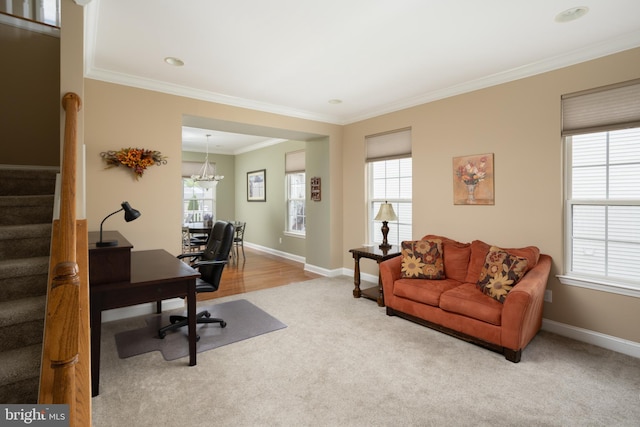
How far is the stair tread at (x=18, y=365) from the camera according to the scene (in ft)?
4.78

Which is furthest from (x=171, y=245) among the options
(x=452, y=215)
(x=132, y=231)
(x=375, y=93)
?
(x=452, y=215)

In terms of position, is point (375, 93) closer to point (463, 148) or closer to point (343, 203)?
point (463, 148)

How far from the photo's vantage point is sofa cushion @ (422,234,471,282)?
3.62 metres

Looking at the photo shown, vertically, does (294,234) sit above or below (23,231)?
below

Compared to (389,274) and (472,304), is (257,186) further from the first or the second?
(472,304)

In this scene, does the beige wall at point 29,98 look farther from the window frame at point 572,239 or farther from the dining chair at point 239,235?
the window frame at point 572,239

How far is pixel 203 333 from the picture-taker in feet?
10.7

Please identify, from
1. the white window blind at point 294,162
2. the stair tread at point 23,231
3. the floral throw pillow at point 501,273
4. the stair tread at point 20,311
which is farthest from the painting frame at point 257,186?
the stair tread at point 20,311

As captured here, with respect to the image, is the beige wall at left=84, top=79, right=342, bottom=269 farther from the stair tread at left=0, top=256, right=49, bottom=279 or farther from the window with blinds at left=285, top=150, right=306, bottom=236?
the window with blinds at left=285, top=150, right=306, bottom=236

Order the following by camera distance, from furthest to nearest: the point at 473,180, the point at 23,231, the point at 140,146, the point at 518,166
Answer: the point at 473,180 → the point at 140,146 → the point at 518,166 → the point at 23,231

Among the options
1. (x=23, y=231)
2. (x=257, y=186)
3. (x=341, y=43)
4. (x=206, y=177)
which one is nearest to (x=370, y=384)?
(x=23, y=231)

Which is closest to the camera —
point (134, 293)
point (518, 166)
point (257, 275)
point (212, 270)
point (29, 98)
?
point (134, 293)

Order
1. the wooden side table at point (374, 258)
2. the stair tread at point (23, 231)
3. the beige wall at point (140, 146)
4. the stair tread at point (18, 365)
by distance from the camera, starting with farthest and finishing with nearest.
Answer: the wooden side table at point (374, 258), the beige wall at point (140, 146), the stair tread at point (23, 231), the stair tread at point (18, 365)

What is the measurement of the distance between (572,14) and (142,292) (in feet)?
12.5
